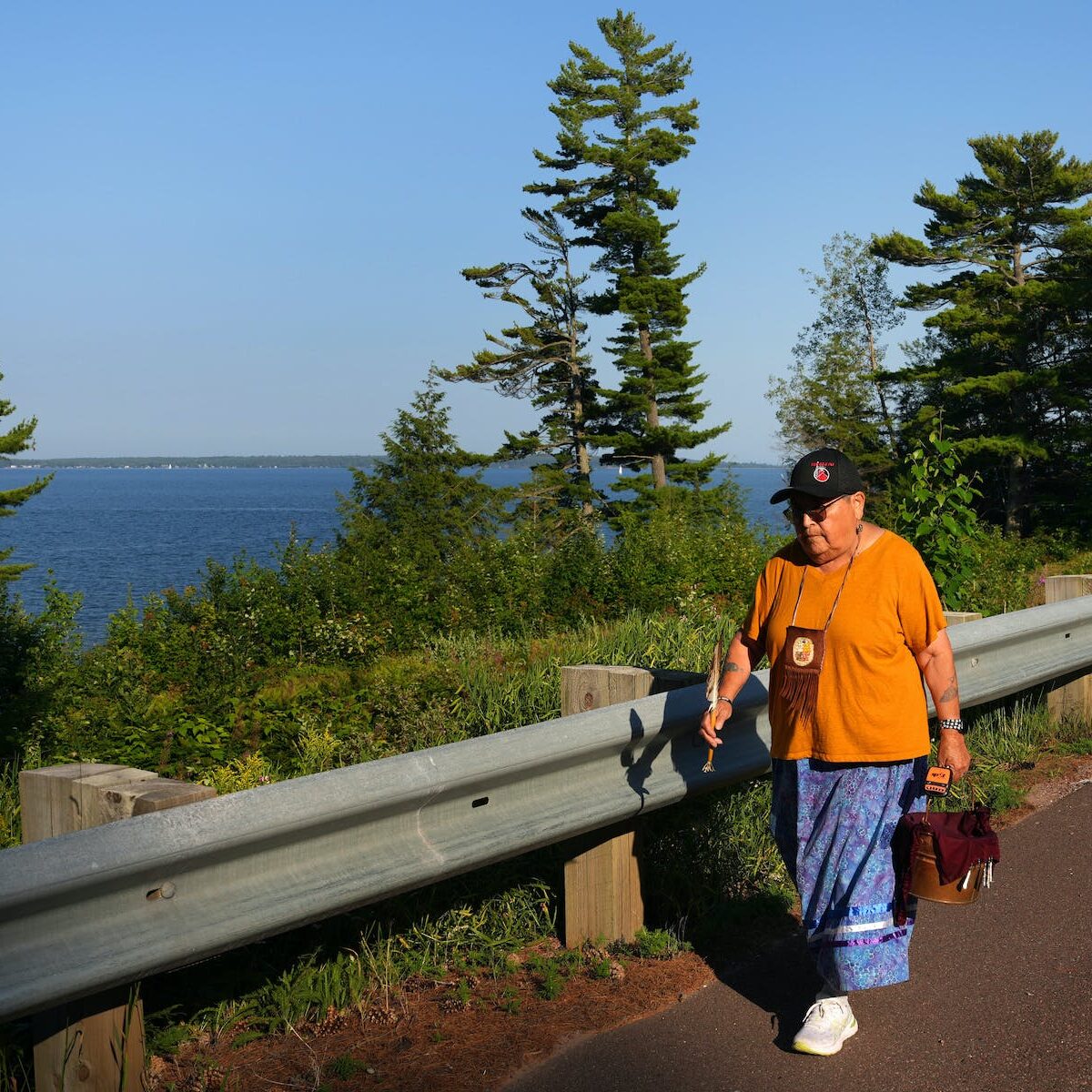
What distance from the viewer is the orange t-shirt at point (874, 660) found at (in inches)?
158

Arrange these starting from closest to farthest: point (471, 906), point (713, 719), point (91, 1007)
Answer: point (91, 1007) < point (713, 719) < point (471, 906)

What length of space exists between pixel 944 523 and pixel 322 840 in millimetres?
6795

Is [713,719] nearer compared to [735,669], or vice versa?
[713,719]

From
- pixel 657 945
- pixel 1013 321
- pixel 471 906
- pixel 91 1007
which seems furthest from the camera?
pixel 1013 321

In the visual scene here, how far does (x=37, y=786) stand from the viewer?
343cm

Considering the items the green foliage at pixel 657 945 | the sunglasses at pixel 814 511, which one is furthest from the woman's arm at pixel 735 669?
the green foliage at pixel 657 945

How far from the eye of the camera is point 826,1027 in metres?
3.94

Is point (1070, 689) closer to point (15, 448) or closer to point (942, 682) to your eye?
point (942, 682)

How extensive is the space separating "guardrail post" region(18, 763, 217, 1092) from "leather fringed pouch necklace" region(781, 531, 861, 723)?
5.72 feet

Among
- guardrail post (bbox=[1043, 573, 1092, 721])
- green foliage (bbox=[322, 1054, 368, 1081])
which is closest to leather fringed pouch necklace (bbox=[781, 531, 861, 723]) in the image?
green foliage (bbox=[322, 1054, 368, 1081])

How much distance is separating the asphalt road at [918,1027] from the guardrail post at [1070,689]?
Answer: 2975 millimetres

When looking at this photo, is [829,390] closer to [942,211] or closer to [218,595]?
[942,211]

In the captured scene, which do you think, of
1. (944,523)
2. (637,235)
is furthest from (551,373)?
(944,523)

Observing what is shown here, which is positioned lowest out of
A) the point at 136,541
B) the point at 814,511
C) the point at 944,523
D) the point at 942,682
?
the point at 136,541
